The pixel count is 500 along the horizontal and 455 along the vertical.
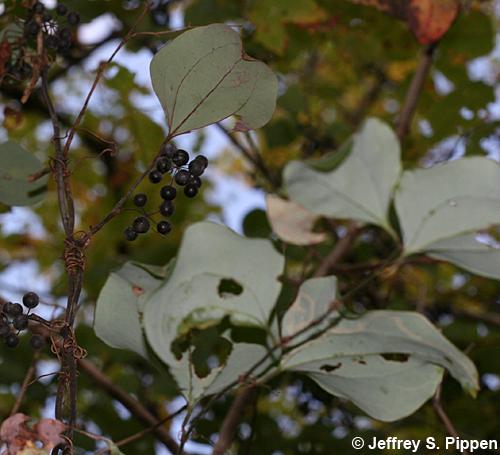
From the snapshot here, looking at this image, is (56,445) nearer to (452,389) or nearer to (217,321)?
(217,321)

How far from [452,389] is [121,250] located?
1.23 m

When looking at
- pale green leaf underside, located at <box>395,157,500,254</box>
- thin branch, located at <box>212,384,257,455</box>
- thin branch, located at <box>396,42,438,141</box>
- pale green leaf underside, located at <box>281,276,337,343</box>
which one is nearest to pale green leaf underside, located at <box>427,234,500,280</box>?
pale green leaf underside, located at <box>395,157,500,254</box>

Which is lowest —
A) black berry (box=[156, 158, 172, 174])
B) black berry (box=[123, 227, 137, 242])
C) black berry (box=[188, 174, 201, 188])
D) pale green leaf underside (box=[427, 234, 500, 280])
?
pale green leaf underside (box=[427, 234, 500, 280])

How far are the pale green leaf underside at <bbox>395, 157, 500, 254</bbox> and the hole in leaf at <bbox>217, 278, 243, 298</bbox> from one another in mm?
196

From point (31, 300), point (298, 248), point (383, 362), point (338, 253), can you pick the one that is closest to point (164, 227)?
point (31, 300)

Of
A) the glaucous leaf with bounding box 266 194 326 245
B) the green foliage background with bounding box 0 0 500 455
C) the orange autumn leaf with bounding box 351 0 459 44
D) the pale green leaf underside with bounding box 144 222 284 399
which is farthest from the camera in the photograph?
the green foliage background with bounding box 0 0 500 455

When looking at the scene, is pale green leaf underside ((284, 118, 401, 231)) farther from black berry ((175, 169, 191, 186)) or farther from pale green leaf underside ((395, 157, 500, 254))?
black berry ((175, 169, 191, 186))

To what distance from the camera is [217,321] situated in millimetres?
946

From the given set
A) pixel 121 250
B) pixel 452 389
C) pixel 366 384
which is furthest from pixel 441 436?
pixel 121 250

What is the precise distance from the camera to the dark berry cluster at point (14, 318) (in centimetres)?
83

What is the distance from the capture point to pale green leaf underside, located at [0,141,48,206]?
1.15 meters

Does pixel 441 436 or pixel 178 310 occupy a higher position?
Answer: pixel 178 310

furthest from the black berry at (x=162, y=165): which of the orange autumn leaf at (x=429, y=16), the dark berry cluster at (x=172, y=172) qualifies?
the orange autumn leaf at (x=429, y=16)

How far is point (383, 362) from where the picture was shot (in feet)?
3.25
